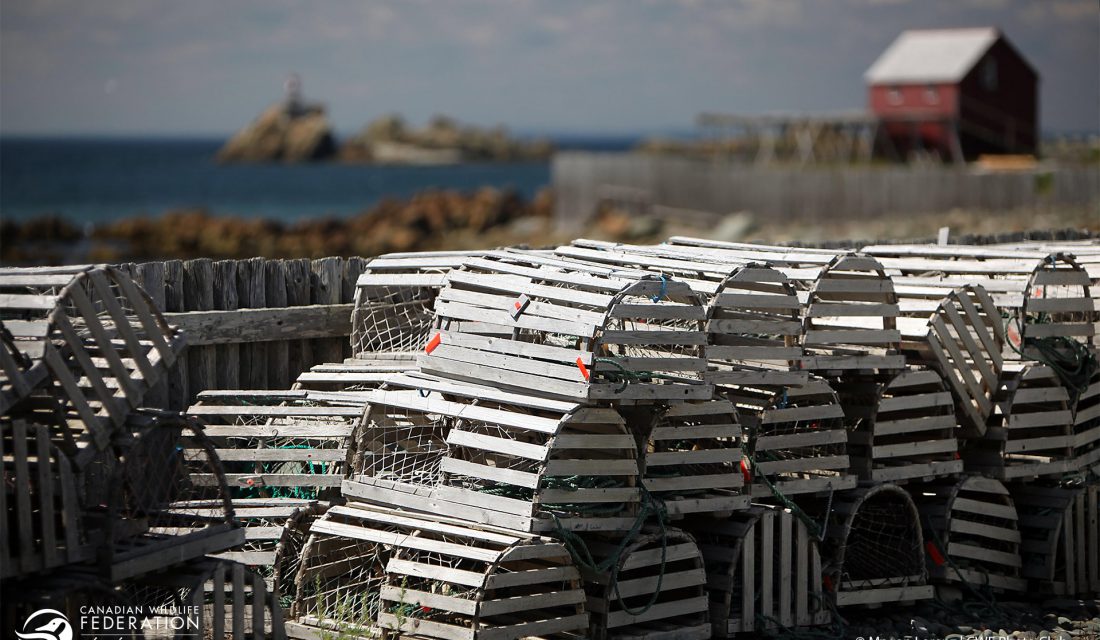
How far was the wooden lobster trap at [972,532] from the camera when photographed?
8.79m

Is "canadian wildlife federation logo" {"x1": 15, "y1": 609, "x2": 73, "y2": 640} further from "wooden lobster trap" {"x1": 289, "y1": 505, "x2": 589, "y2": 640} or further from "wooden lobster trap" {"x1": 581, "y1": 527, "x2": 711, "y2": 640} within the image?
"wooden lobster trap" {"x1": 581, "y1": 527, "x2": 711, "y2": 640}

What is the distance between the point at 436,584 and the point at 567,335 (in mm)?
1514

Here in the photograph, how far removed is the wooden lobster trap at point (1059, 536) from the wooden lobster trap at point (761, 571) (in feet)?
6.81

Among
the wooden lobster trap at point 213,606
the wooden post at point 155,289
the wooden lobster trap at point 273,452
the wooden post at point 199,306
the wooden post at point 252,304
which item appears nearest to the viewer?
the wooden lobster trap at point 213,606

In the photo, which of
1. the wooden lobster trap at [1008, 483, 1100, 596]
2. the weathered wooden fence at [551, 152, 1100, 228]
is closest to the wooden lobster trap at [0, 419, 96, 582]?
the wooden lobster trap at [1008, 483, 1100, 596]

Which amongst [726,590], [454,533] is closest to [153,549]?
[454,533]

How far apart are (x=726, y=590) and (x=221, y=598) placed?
9.81ft

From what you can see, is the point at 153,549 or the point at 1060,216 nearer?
the point at 153,549

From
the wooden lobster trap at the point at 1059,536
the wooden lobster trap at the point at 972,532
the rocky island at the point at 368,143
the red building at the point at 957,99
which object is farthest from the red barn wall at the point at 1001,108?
the rocky island at the point at 368,143

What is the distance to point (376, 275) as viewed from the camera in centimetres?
909

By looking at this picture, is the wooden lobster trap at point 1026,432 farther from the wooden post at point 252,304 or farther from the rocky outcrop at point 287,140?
the rocky outcrop at point 287,140

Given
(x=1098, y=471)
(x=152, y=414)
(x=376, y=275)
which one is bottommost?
(x=1098, y=471)

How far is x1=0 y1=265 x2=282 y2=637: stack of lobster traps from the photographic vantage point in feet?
18.5

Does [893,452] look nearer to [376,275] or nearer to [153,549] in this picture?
[376,275]
